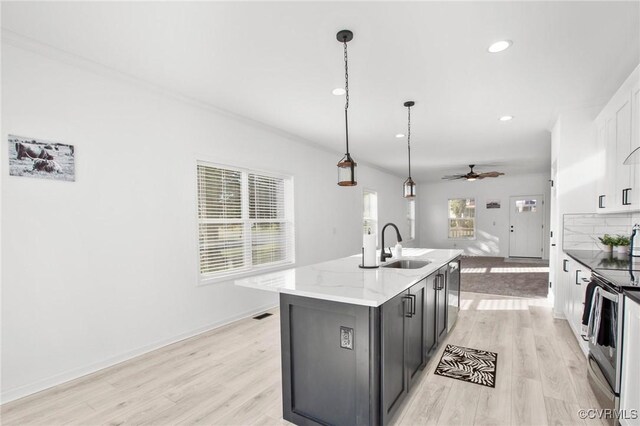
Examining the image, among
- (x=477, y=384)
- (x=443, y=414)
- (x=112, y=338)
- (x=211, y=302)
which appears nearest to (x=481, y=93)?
(x=477, y=384)

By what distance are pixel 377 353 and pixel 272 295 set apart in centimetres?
299

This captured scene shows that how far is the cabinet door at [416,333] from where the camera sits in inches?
83.0

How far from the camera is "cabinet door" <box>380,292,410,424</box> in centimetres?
171

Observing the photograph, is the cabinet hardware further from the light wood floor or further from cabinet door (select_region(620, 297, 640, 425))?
cabinet door (select_region(620, 297, 640, 425))

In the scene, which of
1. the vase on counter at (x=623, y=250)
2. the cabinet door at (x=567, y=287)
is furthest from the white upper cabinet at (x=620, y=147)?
the cabinet door at (x=567, y=287)

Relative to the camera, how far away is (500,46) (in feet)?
7.54

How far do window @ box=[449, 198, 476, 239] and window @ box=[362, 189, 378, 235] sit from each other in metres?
4.06

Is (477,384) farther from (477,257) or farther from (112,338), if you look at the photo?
(477,257)

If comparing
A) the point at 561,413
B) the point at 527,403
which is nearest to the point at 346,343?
the point at 527,403

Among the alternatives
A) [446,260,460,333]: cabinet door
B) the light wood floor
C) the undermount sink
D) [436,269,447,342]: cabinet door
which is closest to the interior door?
the light wood floor

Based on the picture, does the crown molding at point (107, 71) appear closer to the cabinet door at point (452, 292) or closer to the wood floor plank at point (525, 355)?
the cabinet door at point (452, 292)

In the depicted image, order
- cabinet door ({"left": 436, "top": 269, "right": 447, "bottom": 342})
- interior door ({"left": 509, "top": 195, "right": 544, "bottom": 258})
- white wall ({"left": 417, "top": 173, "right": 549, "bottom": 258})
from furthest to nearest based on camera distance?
white wall ({"left": 417, "top": 173, "right": 549, "bottom": 258}) → interior door ({"left": 509, "top": 195, "right": 544, "bottom": 258}) → cabinet door ({"left": 436, "top": 269, "right": 447, "bottom": 342})

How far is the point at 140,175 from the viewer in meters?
2.92

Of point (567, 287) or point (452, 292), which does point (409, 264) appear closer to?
point (452, 292)
